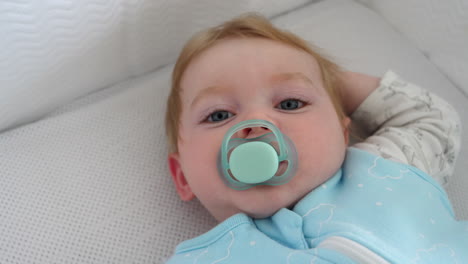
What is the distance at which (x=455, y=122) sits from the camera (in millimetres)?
995

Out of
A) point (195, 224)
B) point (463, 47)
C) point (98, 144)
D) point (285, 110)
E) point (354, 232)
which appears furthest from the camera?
point (463, 47)

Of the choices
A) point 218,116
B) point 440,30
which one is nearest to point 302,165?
point 218,116

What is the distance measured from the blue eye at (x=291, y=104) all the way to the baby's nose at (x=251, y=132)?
9cm

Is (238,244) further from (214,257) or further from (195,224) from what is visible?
(195,224)

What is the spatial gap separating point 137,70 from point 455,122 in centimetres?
85

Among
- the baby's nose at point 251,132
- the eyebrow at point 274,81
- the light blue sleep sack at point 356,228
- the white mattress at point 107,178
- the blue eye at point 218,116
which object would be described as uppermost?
the eyebrow at point 274,81

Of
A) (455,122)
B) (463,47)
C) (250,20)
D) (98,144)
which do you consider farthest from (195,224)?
(463,47)

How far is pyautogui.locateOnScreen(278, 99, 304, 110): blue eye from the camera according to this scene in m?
0.86

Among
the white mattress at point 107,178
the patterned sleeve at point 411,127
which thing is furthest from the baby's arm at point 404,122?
the white mattress at point 107,178

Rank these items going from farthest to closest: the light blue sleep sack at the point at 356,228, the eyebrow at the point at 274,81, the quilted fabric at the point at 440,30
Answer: the quilted fabric at the point at 440,30, the eyebrow at the point at 274,81, the light blue sleep sack at the point at 356,228

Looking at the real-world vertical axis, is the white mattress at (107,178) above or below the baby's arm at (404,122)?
below

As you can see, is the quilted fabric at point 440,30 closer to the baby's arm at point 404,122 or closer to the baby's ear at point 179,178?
the baby's arm at point 404,122

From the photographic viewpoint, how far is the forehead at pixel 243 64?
0.86 metres

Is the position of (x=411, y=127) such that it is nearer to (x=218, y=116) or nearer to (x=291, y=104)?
(x=291, y=104)
